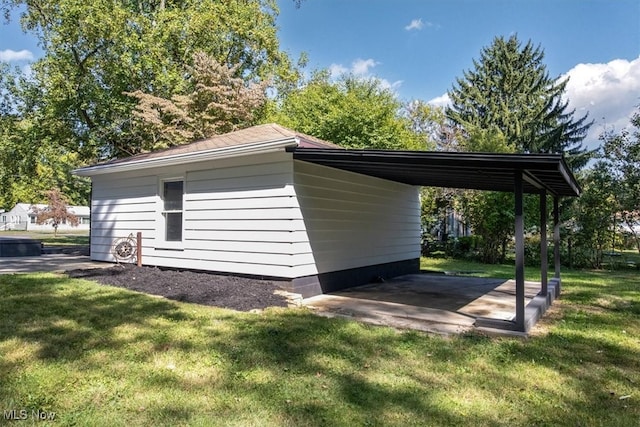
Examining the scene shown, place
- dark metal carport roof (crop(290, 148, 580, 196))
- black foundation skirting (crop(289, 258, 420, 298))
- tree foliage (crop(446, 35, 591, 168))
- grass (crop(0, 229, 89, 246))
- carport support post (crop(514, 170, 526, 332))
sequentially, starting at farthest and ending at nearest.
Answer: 1. tree foliage (crop(446, 35, 591, 168))
2. grass (crop(0, 229, 89, 246))
3. black foundation skirting (crop(289, 258, 420, 298))
4. carport support post (crop(514, 170, 526, 332))
5. dark metal carport roof (crop(290, 148, 580, 196))

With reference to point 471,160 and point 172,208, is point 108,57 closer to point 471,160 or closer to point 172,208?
point 172,208

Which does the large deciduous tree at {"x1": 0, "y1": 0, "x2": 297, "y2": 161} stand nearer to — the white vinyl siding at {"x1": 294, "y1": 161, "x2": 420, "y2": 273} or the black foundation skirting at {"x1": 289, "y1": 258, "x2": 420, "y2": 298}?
the white vinyl siding at {"x1": 294, "y1": 161, "x2": 420, "y2": 273}

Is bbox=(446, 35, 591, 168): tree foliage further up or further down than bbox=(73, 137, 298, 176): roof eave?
further up

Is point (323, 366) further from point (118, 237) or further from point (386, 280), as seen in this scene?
point (118, 237)

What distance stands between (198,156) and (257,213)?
145 centimetres

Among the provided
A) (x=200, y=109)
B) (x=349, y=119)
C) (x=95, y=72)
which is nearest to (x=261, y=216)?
(x=349, y=119)

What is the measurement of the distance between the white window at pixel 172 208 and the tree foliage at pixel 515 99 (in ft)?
63.0

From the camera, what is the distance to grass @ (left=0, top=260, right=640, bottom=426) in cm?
263

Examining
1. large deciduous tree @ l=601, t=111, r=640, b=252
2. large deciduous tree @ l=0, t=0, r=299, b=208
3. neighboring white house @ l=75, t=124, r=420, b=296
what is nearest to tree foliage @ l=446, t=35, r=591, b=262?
large deciduous tree @ l=601, t=111, r=640, b=252

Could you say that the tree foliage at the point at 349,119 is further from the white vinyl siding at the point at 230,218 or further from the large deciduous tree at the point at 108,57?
the white vinyl siding at the point at 230,218

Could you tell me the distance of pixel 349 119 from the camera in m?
14.1

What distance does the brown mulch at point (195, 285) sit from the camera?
5.60 metres

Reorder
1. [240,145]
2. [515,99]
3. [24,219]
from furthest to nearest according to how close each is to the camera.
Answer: [24,219], [515,99], [240,145]

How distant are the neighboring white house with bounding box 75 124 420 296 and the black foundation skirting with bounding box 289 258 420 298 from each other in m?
0.02
